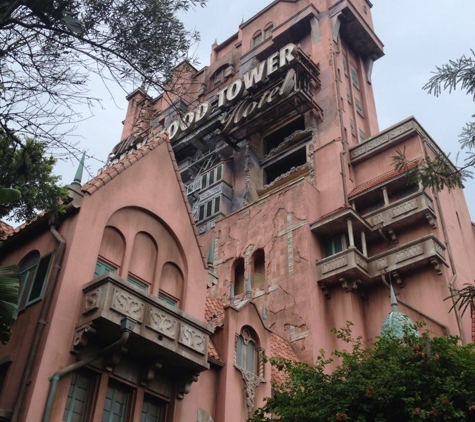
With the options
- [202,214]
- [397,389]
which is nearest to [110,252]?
[397,389]

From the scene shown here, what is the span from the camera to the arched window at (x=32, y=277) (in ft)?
48.7

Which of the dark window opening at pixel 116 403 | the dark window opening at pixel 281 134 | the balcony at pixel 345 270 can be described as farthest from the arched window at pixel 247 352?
the dark window opening at pixel 281 134

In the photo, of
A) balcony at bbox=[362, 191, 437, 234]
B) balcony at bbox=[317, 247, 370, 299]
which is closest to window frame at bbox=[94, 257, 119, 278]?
balcony at bbox=[317, 247, 370, 299]

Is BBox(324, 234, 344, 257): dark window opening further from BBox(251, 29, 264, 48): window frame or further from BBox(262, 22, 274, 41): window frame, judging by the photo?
BBox(251, 29, 264, 48): window frame

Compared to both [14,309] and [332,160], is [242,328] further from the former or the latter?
[332,160]

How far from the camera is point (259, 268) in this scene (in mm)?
31250

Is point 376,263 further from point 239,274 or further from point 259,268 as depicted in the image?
point 239,274

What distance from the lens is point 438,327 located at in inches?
945

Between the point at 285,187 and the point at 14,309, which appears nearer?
the point at 14,309

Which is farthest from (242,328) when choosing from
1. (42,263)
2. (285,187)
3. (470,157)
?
(285,187)

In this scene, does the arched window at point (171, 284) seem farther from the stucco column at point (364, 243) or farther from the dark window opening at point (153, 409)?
the stucco column at point (364, 243)

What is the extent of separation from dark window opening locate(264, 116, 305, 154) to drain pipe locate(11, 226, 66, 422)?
943 inches

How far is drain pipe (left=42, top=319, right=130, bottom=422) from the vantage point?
41.5 ft

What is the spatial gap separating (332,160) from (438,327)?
11.6 m
